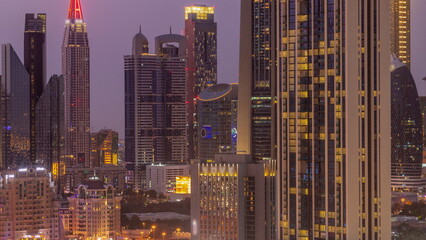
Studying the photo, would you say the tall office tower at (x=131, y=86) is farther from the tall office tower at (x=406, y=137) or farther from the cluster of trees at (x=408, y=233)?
the cluster of trees at (x=408, y=233)

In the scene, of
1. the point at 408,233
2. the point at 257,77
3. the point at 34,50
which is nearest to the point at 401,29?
the point at 257,77

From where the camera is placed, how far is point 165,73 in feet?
158

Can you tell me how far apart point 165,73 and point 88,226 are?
21057 mm

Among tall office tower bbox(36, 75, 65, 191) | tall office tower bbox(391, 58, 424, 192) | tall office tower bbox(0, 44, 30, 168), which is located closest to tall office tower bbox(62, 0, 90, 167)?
tall office tower bbox(36, 75, 65, 191)

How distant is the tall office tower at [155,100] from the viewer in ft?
156

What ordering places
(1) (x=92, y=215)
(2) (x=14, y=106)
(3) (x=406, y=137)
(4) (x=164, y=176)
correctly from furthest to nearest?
(4) (x=164, y=176) < (2) (x=14, y=106) < (3) (x=406, y=137) < (1) (x=92, y=215)

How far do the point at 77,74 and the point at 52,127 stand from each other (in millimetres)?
8838

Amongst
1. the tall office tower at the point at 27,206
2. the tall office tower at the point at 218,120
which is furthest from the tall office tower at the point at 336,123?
the tall office tower at the point at 218,120

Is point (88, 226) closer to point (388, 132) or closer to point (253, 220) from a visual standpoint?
point (253, 220)

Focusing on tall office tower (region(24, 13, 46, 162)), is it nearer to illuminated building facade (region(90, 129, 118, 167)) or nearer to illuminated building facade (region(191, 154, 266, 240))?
illuminated building facade (region(90, 129, 118, 167))

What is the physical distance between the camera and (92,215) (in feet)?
92.3

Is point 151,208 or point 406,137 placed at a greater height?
point 406,137

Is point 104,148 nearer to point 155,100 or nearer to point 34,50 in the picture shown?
point 155,100

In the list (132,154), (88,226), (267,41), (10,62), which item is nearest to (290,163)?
(267,41)
